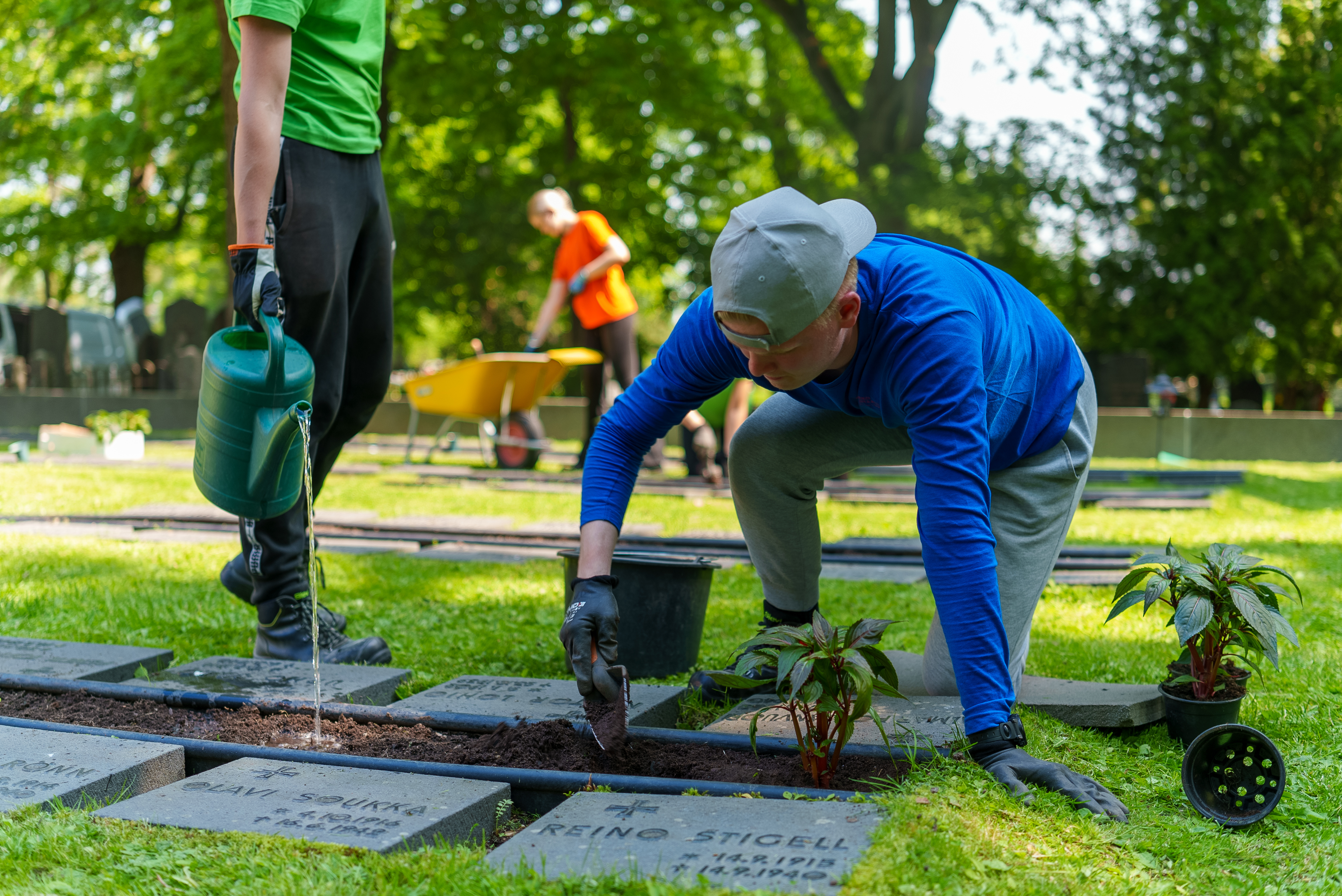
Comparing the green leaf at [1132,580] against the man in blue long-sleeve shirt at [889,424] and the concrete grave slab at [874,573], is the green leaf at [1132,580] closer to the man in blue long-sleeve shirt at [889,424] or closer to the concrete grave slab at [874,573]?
the man in blue long-sleeve shirt at [889,424]

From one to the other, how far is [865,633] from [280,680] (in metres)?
1.77

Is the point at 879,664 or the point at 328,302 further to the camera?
the point at 328,302

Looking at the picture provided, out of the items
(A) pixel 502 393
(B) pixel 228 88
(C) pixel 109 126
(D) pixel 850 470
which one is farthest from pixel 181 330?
(D) pixel 850 470

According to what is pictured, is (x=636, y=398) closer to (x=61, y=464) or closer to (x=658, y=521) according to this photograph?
(x=658, y=521)

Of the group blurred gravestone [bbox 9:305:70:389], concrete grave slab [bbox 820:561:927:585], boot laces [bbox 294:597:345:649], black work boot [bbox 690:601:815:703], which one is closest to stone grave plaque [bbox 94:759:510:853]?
black work boot [bbox 690:601:815:703]

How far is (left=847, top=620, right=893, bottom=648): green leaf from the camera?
2.17 meters

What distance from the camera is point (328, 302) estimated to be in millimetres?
3248

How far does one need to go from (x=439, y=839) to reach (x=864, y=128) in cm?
1519

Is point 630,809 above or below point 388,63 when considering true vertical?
below

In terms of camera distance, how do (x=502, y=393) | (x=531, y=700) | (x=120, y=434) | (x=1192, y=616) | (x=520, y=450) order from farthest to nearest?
1. (x=120, y=434)
2. (x=520, y=450)
3. (x=502, y=393)
4. (x=531, y=700)
5. (x=1192, y=616)

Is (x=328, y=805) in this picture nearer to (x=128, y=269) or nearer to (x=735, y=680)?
(x=735, y=680)

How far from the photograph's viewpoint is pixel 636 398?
101 inches

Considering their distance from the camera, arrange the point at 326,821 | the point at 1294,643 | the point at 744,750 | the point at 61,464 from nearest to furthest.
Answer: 1. the point at 326,821
2. the point at 1294,643
3. the point at 744,750
4. the point at 61,464

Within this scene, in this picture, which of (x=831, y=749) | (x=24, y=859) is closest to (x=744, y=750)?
(x=831, y=749)
